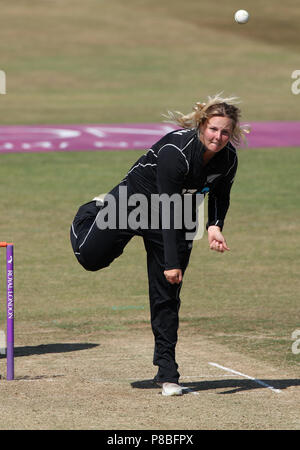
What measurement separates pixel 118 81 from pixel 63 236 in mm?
20460

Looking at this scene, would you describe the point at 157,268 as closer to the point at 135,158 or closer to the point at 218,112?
the point at 218,112

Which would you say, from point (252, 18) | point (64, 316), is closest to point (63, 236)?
point (64, 316)

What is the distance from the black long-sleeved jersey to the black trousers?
0.78 ft

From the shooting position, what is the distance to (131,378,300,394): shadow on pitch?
7051 mm

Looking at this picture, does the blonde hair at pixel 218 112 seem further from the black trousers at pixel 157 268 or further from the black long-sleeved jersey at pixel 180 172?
the black trousers at pixel 157 268

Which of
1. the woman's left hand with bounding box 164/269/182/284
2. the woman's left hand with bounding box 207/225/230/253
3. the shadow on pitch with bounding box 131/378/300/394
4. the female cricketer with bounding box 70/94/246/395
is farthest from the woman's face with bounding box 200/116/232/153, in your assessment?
the shadow on pitch with bounding box 131/378/300/394

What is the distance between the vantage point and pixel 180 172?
653 cm

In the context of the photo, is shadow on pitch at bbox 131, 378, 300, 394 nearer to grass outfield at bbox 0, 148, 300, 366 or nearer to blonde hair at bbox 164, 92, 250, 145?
grass outfield at bbox 0, 148, 300, 366

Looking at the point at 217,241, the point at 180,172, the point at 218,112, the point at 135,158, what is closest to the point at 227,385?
the point at 217,241

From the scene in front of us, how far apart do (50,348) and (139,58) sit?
30.2m

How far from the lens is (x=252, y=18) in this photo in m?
45.8

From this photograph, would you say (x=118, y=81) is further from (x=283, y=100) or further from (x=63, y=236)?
(x=63, y=236)

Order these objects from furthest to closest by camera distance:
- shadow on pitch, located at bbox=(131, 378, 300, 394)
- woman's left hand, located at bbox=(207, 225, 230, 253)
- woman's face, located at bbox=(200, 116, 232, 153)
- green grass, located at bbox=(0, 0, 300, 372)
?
green grass, located at bbox=(0, 0, 300, 372) < shadow on pitch, located at bbox=(131, 378, 300, 394) < woman's left hand, located at bbox=(207, 225, 230, 253) < woman's face, located at bbox=(200, 116, 232, 153)

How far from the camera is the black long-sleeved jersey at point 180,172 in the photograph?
21.4 ft
